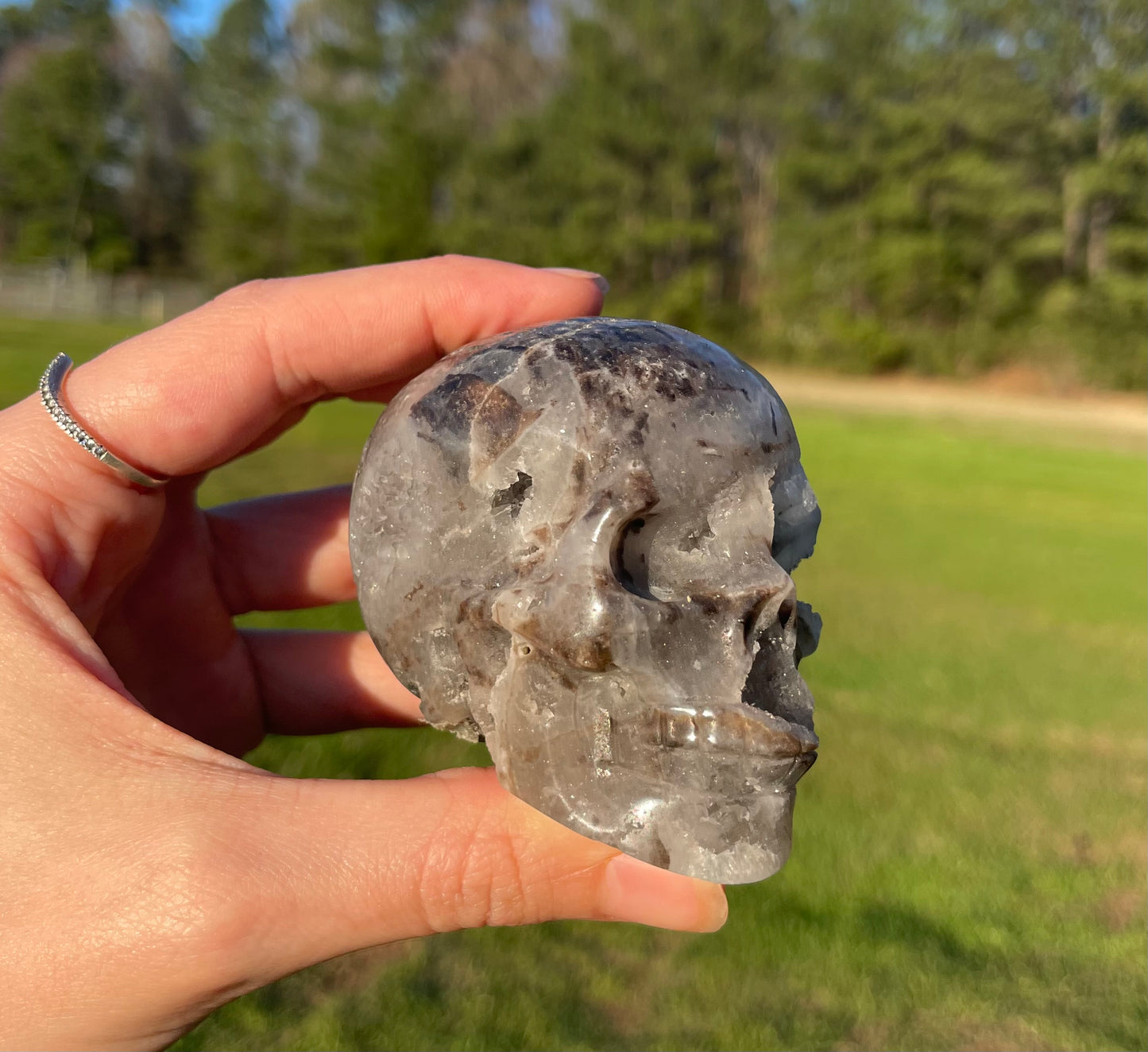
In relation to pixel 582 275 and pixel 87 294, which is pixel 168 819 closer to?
pixel 582 275

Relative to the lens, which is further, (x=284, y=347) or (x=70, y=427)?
(x=284, y=347)

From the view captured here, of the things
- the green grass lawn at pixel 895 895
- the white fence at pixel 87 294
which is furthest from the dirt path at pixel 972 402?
the white fence at pixel 87 294

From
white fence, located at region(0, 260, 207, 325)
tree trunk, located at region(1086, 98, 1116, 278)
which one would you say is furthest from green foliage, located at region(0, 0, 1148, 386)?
white fence, located at region(0, 260, 207, 325)

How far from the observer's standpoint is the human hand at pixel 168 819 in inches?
48.9

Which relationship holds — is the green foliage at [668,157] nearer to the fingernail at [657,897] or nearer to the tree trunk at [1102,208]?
the tree trunk at [1102,208]

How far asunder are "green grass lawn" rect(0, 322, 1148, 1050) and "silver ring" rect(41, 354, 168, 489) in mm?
1120

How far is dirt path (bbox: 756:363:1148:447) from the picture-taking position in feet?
46.1

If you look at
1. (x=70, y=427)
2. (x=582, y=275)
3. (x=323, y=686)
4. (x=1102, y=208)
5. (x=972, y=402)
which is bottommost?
(x=972, y=402)

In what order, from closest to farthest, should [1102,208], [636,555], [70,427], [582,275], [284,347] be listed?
[636,555] < [70,427] < [284,347] < [582,275] < [1102,208]

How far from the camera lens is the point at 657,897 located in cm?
142

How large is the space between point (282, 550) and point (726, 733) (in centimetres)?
159

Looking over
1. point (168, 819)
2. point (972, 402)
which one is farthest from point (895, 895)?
point (972, 402)

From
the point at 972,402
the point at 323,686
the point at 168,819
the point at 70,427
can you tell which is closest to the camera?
the point at 168,819

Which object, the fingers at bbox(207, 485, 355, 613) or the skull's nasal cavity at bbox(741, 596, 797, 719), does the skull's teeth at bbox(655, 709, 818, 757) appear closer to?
the skull's nasal cavity at bbox(741, 596, 797, 719)
